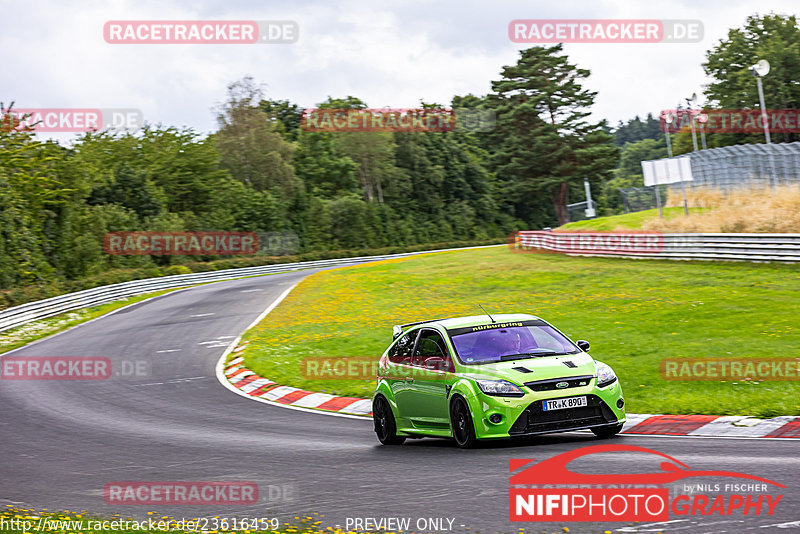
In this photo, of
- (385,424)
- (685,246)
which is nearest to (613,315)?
(385,424)

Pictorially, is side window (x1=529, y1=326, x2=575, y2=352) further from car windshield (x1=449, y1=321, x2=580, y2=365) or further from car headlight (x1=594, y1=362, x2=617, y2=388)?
car headlight (x1=594, y1=362, x2=617, y2=388)

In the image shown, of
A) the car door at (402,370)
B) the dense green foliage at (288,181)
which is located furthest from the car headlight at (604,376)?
the dense green foliage at (288,181)

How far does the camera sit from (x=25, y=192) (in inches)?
2146

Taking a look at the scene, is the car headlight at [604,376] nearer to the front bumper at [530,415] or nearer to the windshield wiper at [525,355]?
the front bumper at [530,415]

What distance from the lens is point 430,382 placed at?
1030 centimetres

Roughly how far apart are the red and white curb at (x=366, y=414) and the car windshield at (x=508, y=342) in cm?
135

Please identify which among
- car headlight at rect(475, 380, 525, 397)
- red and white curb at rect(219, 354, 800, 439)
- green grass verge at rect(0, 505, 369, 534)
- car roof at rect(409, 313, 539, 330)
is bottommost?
red and white curb at rect(219, 354, 800, 439)

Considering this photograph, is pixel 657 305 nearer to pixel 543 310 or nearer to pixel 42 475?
pixel 543 310

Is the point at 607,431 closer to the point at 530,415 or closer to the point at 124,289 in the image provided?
the point at 530,415

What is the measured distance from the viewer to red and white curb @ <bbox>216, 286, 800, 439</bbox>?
9.98 meters

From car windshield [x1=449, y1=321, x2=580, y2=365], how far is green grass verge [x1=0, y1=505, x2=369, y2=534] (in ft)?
11.6

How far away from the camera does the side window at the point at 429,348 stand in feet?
34.1

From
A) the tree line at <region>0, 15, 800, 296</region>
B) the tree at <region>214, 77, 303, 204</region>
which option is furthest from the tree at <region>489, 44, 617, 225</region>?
the tree at <region>214, 77, 303, 204</region>

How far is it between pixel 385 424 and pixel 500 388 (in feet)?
7.29
